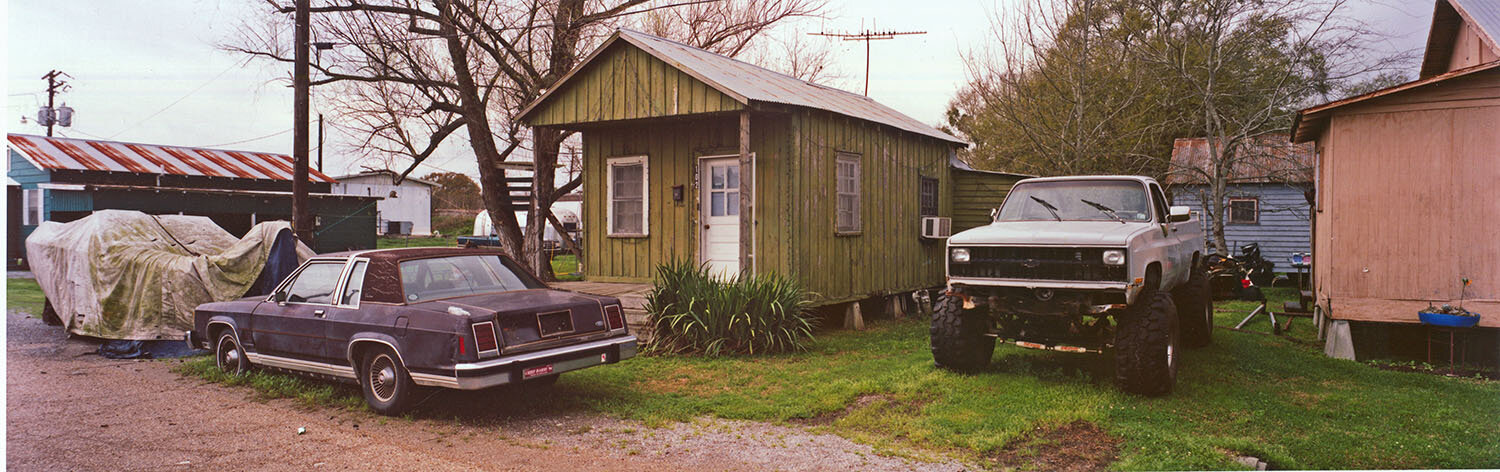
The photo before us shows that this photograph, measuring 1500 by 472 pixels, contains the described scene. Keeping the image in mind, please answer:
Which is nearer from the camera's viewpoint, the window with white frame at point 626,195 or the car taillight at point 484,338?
the car taillight at point 484,338

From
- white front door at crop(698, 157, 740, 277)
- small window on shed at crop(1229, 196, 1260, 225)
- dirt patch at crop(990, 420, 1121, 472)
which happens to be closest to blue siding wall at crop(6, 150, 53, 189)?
white front door at crop(698, 157, 740, 277)

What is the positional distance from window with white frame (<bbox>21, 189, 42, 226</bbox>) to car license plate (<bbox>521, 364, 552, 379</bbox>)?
7.52 m

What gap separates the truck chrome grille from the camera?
638 centimetres

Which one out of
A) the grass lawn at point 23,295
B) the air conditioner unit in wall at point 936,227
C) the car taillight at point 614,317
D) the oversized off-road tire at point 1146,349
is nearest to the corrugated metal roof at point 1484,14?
the oversized off-road tire at point 1146,349

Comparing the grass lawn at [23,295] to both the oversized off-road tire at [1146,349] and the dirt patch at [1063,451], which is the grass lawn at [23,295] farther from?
the oversized off-road tire at [1146,349]

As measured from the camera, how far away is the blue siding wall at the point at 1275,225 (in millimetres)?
20844

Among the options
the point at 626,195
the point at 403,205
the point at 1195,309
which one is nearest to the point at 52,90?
the point at 626,195

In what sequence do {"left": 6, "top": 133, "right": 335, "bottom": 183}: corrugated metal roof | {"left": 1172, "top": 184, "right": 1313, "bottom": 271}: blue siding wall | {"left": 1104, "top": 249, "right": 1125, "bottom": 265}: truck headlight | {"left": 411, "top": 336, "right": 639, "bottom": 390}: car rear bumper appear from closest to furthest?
{"left": 411, "top": 336, "right": 639, "bottom": 390}: car rear bumper, {"left": 1104, "top": 249, "right": 1125, "bottom": 265}: truck headlight, {"left": 6, "top": 133, "right": 335, "bottom": 183}: corrugated metal roof, {"left": 1172, "top": 184, "right": 1313, "bottom": 271}: blue siding wall

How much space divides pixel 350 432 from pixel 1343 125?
8954mm

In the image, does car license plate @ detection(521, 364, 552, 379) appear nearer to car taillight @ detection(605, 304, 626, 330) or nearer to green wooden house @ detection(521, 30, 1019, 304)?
car taillight @ detection(605, 304, 626, 330)

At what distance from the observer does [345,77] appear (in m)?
14.5

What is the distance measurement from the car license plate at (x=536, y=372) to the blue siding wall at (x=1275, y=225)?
18.9 m

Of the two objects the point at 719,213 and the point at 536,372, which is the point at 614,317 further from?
the point at 719,213

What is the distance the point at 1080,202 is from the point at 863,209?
403 centimetres
